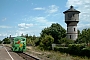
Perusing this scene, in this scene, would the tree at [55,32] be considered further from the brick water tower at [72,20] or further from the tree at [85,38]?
the tree at [85,38]

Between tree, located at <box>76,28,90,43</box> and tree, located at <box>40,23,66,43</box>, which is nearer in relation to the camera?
tree, located at <box>76,28,90,43</box>

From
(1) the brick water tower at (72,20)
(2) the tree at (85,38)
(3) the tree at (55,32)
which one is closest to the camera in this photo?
(2) the tree at (85,38)

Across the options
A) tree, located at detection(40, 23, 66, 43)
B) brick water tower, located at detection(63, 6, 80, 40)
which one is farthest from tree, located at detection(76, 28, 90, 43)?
tree, located at detection(40, 23, 66, 43)

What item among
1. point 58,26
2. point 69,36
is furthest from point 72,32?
point 58,26

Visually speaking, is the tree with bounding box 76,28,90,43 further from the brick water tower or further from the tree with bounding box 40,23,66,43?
the tree with bounding box 40,23,66,43

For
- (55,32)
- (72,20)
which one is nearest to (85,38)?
(72,20)

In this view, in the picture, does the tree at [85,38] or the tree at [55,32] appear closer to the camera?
the tree at [85,38]

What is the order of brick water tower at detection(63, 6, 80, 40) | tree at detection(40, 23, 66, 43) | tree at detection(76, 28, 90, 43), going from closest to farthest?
1. tree at detection(76, 28, 90, 43)
2. brick water tower at detection(63, 6, 80, 40)
3. tree at detection(40, 23, 66, 43)

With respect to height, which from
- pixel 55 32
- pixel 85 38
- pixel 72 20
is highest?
pixel 72 20

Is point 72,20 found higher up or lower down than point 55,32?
higher up

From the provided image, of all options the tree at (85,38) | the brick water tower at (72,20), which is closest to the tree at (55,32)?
the brick water tower at (72,20)

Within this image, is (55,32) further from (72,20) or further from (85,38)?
(85,38)

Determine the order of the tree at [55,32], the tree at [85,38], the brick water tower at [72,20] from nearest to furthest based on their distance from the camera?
1. the tree at [85,38]
2. the brick water tower at [72,20]
3. the tree at [55,32]

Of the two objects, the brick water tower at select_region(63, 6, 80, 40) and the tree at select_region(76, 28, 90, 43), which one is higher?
the brick water tower at select_region(63, 6, 80, 40)
